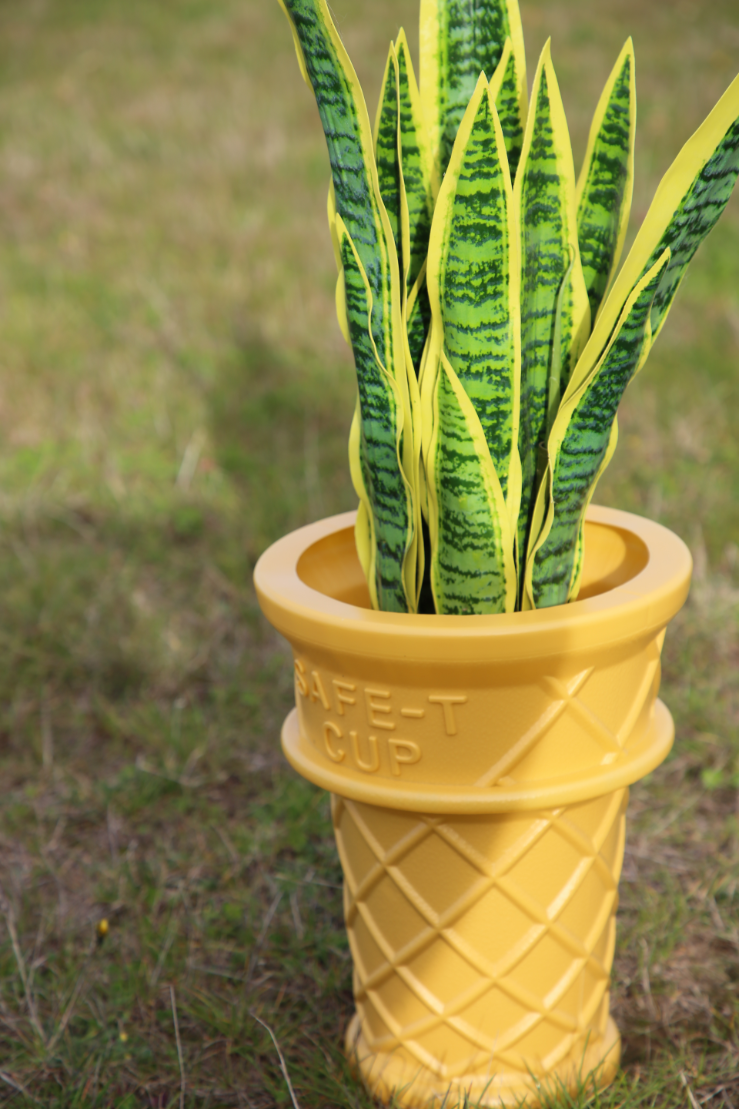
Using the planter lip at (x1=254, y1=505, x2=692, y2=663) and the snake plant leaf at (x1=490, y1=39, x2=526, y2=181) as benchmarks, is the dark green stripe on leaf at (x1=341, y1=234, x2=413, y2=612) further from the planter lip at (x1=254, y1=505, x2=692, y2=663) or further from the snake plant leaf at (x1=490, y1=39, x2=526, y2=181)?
the snake plant leaf at (x1=490, y1=39, x2=526, y2=181)

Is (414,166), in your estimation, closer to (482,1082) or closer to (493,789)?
(493,789)

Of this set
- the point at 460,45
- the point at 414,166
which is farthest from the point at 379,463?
the point at 460,45

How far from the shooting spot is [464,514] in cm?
93

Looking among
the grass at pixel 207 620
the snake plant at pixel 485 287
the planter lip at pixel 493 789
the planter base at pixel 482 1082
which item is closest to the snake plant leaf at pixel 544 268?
the snake plant at pixel 485 287

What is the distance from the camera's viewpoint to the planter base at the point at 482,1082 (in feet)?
3.41

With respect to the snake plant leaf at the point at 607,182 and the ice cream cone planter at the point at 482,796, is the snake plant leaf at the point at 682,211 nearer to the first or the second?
the snake plant leaf at the point at 607,182

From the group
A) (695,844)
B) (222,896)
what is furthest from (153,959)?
(695,844)

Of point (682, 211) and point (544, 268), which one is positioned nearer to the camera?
point (682, 211)

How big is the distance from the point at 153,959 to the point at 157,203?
388 centimetres

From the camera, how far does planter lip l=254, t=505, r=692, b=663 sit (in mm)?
868

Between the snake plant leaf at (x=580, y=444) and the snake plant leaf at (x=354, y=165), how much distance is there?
18 cm

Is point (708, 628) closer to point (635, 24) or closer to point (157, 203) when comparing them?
point (157, 203)

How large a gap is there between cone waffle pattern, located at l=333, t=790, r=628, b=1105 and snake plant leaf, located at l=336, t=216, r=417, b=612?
261 millimetres

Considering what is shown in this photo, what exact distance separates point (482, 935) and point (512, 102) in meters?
0.92
